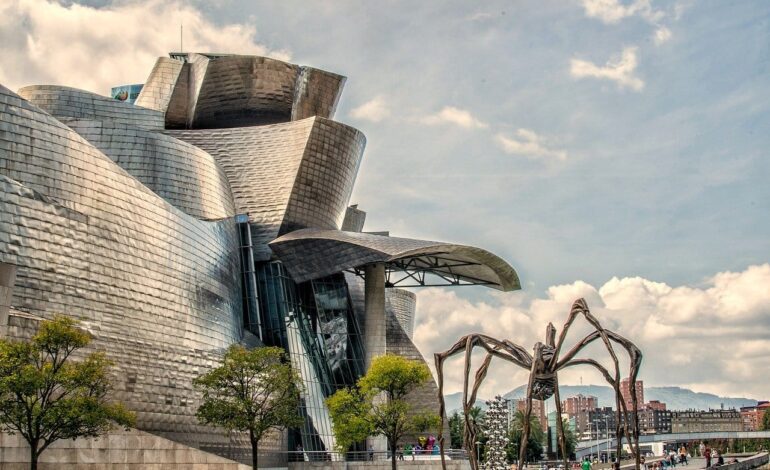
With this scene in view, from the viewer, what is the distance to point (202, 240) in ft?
161

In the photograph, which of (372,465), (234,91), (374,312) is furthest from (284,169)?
(372,465)

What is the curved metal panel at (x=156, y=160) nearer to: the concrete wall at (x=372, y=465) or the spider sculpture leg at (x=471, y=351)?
the concrete wall at (x=372, y=465)

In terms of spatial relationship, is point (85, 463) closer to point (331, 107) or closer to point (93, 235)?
point (93, 235)

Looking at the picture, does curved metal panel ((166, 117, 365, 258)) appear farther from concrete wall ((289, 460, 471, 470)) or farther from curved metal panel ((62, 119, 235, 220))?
concrete wall ((289, 460, 471, 470))

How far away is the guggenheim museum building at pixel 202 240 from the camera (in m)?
38.0

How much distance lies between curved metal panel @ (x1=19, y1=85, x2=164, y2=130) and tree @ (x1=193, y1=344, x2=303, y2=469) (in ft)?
55.2

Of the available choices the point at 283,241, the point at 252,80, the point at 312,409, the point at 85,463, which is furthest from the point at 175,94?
the point at 85,463

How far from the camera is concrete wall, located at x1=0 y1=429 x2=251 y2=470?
104 ft

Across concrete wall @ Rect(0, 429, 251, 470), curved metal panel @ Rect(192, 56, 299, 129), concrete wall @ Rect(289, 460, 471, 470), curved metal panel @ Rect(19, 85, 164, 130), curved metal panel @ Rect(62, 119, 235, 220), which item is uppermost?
curved metal panel @ Rect(192, 56, 299, 129)

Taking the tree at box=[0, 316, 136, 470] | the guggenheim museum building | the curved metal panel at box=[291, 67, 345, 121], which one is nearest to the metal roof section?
the guggenheim museum building

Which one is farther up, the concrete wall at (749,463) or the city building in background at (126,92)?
the city building in background at (126,92)

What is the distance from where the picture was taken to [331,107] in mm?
65250

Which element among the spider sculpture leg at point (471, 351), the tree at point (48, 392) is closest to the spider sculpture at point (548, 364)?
the spider sculpture leg at point (471, 351)

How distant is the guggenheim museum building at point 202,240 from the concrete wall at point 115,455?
3.81 m
